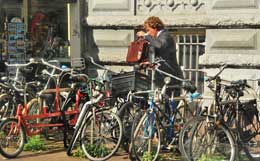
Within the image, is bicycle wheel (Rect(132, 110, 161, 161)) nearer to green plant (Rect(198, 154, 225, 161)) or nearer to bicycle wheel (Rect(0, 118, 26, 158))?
Result: green plant (Rect(198, 154, 225, 161))

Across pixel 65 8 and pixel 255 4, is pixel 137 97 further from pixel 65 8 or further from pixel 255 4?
pixel 65 8

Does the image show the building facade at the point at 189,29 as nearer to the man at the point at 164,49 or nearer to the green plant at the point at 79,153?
the man at the point at 164,49

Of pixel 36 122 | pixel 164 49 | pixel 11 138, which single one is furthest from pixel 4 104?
pixel 164 49

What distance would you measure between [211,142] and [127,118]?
4.11ft

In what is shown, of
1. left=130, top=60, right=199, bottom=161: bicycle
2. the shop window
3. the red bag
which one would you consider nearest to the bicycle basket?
left=130, top=60, right=199, bottom=161: bicycle

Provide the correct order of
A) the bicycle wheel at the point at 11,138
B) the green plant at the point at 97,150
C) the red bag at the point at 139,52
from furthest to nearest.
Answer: the red bag at the point at 139,52 < the bicycle wheel at the point at 11,138 < the green plant at the point at 97,150

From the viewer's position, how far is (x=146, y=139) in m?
6.63

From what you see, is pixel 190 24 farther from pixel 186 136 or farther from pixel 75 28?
pixel 186 136

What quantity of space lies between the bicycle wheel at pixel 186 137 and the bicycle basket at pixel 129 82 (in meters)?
1.09

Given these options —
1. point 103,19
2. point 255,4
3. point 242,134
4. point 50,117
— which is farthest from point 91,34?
point 242,134

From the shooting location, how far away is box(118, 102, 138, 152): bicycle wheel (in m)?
6.97

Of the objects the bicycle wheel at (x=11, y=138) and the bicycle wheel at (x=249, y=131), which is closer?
the bicycle wheel at (x=249, y=131)

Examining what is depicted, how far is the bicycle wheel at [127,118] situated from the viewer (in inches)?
274

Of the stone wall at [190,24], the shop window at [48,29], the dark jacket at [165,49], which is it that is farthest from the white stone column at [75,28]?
the dark jacket at [165,49]
